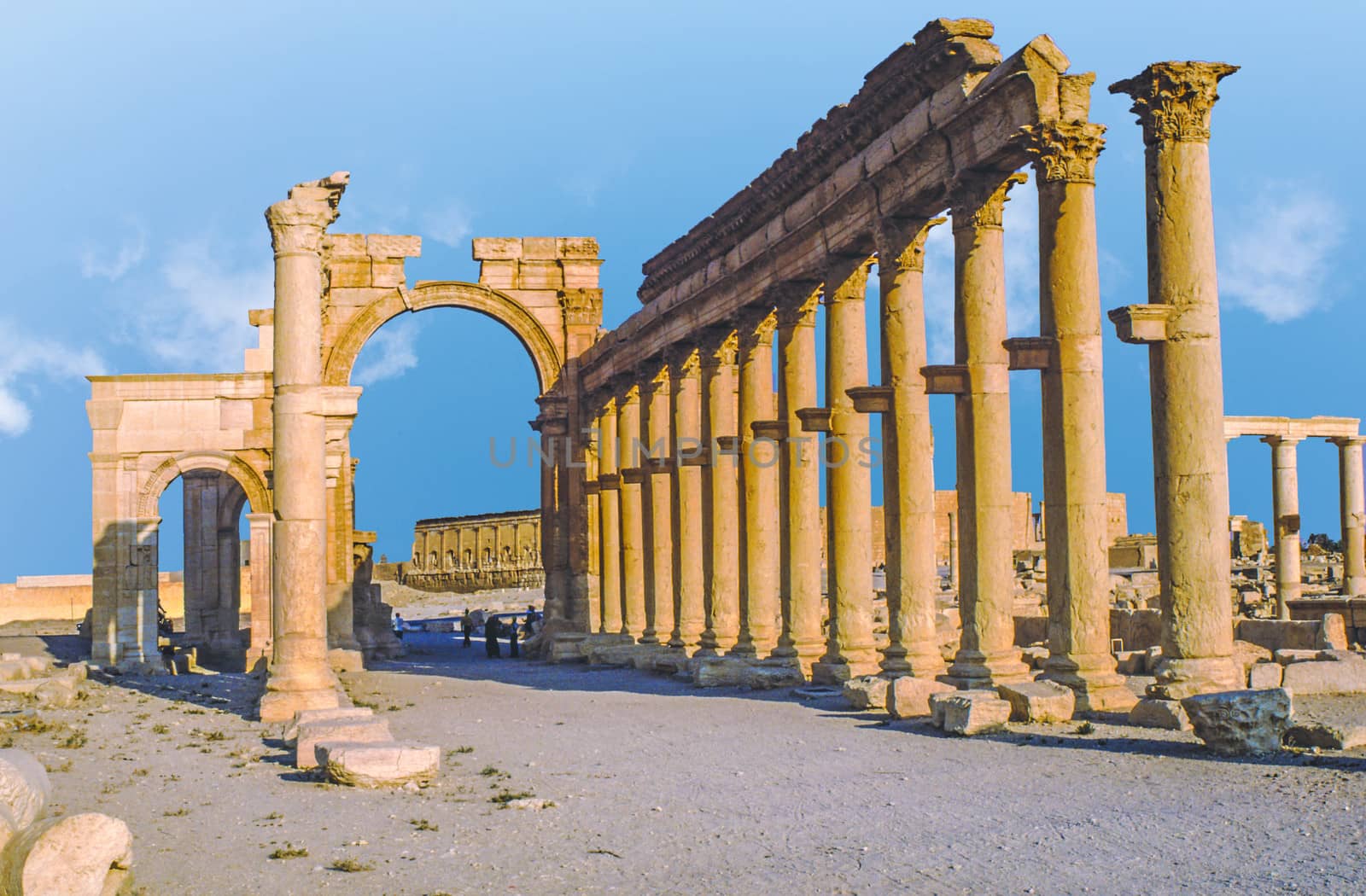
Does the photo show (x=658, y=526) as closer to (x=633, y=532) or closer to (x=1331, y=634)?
(x=633, y=532)

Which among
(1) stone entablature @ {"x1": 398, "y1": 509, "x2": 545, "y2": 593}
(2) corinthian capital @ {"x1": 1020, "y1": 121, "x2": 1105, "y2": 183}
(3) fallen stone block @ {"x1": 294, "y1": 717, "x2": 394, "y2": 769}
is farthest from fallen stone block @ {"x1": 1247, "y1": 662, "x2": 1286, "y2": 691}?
(1) stone entablature @ {"x1": 398, "y1": 509, "x2": 545, "y2": 593}

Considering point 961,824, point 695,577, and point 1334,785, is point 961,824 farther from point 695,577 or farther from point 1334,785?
point 695,577

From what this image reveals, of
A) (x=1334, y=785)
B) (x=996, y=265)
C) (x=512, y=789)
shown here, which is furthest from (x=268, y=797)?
(x=996, y=265)

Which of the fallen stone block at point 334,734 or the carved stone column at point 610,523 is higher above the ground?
the carved stone column at point 610,523

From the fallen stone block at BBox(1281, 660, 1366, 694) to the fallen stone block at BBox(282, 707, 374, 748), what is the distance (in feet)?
31.0

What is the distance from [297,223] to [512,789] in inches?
352

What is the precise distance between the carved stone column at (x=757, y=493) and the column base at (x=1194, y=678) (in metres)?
10.8

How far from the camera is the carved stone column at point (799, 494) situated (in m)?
22.8

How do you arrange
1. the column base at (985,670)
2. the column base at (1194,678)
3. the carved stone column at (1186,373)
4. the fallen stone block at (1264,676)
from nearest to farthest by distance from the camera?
1. the column base at (1194,678)
2. the carved stone column at (1186,373)
3. the fallen stone block at (1264,676)
4. the column base at (985,670)

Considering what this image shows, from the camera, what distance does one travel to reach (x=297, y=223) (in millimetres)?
18172

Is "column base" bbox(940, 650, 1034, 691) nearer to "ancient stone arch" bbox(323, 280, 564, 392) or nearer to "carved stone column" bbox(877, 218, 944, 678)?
"carved stone column" bbox(877, 218, 944, 678)

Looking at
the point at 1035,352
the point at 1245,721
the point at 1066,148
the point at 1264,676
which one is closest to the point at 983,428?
the point at 1035,352

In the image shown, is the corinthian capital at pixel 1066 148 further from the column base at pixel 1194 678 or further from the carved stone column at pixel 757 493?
the carved stone column at pixel 757 493

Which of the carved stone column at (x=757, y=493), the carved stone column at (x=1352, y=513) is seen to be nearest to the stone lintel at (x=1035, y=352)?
the carved stone column at (x=757, y=493)
